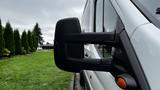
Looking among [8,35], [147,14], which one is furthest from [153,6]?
[8,35]

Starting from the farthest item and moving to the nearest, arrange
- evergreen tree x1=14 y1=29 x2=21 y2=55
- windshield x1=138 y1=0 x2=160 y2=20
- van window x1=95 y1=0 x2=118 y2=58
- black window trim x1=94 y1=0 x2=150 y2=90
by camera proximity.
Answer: evergreen tree x1=14 y1=29 x2=21 y2=55 → van window x1=95 y1=0 x2=118 y2=58 → windshield x1=138 y1=0 x2=160 y2=20 → black window trim x1=94 y1=0 x2=150 y2=90

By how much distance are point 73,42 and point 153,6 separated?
0.65 m

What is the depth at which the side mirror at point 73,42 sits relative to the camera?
2.12m

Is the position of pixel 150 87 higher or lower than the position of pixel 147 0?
lower

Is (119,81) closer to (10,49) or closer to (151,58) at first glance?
(151,58)

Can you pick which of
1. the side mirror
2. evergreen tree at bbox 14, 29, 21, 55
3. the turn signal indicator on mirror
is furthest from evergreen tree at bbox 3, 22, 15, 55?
the turn signal indicator on mirror

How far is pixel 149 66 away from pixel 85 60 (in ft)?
1.22

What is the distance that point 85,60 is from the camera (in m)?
2.15

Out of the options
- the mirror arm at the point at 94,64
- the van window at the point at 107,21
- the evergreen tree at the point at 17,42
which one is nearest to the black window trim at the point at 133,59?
the mirror arm at the point at 94,64

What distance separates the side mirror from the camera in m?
2.12

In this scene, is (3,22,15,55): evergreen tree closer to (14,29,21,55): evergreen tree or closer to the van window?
(14,29,21,55): evergreen tree

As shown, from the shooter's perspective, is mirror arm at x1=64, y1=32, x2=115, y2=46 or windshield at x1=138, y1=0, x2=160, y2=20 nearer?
mirror arm at x1=64, y1=32, x2=115, y2=46

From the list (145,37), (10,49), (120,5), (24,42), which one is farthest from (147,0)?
(24,42)

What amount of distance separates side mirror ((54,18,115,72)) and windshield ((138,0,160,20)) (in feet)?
1.06
